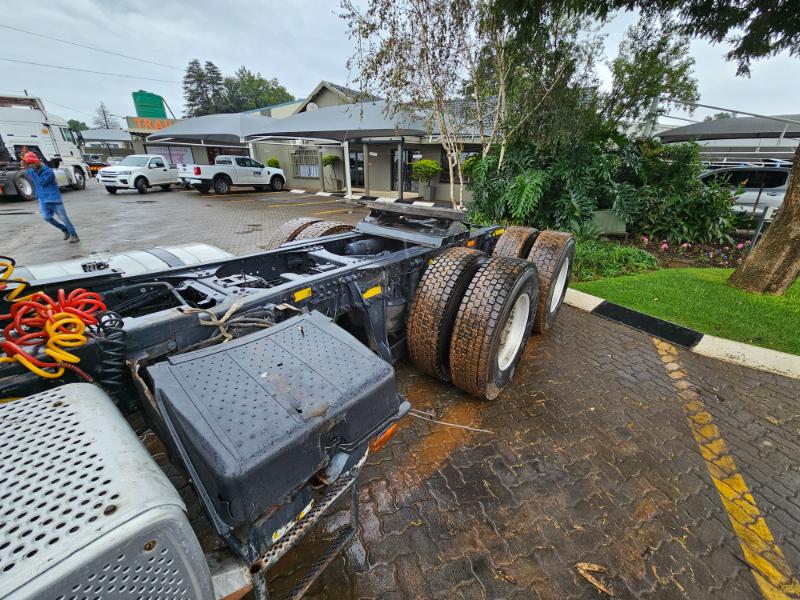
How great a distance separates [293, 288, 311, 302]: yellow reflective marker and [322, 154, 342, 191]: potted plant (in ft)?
59.9

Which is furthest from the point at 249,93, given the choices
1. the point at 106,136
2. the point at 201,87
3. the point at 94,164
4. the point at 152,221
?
the point at 152,221

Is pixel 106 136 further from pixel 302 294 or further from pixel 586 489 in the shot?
pixel 586 489

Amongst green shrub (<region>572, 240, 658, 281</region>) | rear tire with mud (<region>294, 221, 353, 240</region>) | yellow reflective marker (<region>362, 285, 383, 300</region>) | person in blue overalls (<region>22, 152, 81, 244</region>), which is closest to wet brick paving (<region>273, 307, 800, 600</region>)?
yellow reflective marker (<region>362, 285, 383, 300</region>)

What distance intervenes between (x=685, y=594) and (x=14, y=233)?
13.1 metres

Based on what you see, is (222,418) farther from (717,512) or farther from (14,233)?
(14,233)

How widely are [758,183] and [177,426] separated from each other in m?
11.9

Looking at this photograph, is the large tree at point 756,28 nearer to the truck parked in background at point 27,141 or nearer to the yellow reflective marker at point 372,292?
the yellow reflective marker at point 372,292

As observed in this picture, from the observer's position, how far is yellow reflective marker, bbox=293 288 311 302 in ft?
6.63

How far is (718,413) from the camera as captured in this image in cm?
285

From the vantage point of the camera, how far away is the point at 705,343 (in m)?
3.82

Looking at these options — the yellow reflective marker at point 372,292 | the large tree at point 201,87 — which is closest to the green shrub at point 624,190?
the yellow reflective marker at point 372,292

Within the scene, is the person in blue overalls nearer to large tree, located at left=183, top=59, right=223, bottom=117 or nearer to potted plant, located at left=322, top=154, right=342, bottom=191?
potted plant, located at left=322, top=154, right=342, bottom=191

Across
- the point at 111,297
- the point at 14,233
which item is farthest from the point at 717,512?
the point at 14,233

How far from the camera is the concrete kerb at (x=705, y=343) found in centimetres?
349
